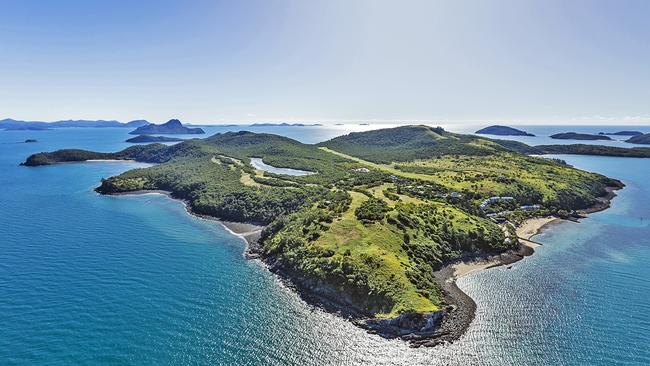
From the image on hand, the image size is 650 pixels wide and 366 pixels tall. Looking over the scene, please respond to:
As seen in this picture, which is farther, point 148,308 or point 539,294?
point 539,294

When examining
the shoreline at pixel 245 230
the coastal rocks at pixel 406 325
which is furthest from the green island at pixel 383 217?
the shoreline at pixel 245 230

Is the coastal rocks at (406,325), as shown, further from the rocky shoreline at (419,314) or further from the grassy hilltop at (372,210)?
the grassy hilltop at (372,210)

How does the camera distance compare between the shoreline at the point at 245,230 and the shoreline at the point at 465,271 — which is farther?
the shoreline at the point at 245,230

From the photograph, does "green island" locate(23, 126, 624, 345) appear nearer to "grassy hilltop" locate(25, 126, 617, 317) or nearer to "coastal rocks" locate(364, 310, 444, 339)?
"coastal rocks" locate(364, 310, 444, 339)

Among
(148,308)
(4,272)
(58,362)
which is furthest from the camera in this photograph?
(4,272)

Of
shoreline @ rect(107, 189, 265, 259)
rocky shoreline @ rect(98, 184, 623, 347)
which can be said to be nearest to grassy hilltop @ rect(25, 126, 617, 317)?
rocky shoreline @ rect(98, 184, 623, 347)

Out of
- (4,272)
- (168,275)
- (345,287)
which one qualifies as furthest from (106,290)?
(345,287)

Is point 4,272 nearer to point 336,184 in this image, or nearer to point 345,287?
point 345,287
